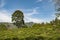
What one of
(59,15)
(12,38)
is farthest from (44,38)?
(59,15)

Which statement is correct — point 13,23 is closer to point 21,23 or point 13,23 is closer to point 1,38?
point 21,23

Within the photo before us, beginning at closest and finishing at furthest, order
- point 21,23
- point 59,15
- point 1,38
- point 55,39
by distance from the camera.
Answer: point 55,39, point 1,38, point 59,15, point 21,23

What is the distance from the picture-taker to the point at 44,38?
12.5m

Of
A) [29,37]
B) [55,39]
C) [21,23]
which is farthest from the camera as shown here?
[21,23]

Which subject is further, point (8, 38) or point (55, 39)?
point (8, 38)

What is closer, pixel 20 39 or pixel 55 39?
pixel 55 39

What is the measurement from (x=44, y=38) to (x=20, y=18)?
4245 cm

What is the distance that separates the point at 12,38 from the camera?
13758 mm

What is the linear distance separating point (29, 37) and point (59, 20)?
5.74 meters

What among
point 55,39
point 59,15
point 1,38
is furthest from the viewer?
point 59,15

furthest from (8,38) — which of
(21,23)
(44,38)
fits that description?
(21,23)

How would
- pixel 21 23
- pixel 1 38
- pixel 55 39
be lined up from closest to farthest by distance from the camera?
pixel 55 39 < pixel 1 38 < pixel 21 23

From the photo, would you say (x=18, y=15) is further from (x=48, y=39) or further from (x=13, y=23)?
(x=48, y=39)

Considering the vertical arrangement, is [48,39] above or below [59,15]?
below
